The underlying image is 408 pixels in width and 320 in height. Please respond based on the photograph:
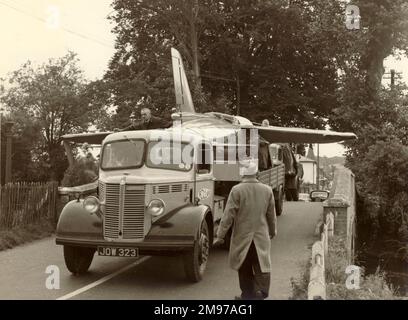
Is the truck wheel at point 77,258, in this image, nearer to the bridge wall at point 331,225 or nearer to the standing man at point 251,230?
the standing man at point 251,230

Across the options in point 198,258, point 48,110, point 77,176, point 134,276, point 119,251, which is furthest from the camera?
point 48,110

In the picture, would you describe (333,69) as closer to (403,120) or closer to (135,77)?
(403,120)

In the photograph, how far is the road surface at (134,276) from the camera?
8.98 meters

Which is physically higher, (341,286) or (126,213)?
(126,213)

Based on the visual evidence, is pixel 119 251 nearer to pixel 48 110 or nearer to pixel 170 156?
pixel 170 156

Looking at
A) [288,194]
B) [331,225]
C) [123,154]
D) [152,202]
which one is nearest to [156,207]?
[152,202]

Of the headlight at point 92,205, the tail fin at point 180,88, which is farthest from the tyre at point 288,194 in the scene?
the headlight at point 92,205

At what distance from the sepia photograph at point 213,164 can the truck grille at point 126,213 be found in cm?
2

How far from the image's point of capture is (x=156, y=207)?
9.58 m

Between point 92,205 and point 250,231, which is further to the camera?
point 92,205

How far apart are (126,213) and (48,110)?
2846 cm

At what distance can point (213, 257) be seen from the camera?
12008 mm

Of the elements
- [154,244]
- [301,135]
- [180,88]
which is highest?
[180,88]

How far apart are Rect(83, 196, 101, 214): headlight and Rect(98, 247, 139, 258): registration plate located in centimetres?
73
